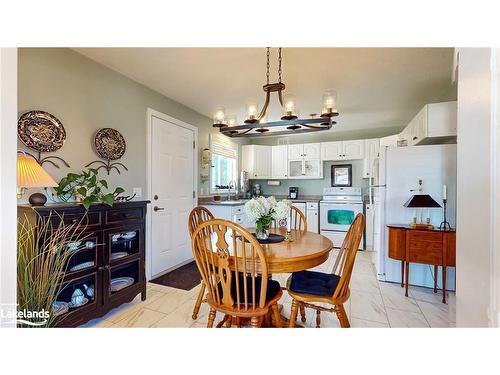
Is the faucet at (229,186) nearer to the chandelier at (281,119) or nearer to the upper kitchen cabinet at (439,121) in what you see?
the chandelier at (281,119)

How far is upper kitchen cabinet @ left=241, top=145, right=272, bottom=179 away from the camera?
519cm

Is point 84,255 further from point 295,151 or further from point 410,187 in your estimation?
point 295,151

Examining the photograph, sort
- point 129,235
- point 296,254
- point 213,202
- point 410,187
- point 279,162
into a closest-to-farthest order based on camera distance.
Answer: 1. point 296,254
2. point 129,235
3. point 410,187
4. point 213,202
5. point 279,162

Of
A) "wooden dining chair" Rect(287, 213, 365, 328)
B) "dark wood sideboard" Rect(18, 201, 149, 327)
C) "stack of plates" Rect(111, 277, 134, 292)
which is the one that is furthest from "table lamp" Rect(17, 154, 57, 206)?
"wooden dining chair" Rect(287, 213, 365, 328)

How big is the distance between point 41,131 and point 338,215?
4.28 meters

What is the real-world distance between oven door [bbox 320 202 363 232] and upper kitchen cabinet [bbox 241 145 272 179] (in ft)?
4.91

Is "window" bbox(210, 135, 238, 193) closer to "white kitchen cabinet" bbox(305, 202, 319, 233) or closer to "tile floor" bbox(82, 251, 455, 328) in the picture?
"white kitchen cabinet" bbox(305, 202, 319, 233)

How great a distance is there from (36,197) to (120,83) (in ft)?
4.88

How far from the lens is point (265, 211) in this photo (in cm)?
177

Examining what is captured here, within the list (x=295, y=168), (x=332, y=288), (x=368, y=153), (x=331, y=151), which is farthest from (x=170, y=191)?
(x=368, y=153)
